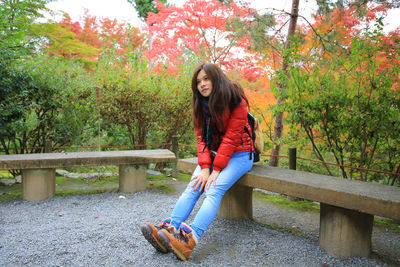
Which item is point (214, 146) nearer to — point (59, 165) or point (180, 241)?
point (180, 241)

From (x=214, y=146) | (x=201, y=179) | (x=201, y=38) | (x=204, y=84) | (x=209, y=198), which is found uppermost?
(x=201, y=38)

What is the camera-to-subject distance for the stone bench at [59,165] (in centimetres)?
367

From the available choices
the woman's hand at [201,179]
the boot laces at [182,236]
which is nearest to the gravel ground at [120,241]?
the boot laces at [182,236]

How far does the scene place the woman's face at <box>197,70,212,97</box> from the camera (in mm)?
2635

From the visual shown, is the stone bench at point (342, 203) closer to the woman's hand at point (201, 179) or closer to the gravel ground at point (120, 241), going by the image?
the gravel ground at point (120, 241)

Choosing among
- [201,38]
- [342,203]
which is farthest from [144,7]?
[342,203]

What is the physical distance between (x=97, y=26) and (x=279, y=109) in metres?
11.7

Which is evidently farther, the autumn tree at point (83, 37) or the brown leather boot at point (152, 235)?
the autumn tree at point (83, 37)

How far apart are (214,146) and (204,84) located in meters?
0.58

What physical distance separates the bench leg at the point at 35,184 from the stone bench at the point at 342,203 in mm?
2589

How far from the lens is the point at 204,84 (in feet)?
8.65

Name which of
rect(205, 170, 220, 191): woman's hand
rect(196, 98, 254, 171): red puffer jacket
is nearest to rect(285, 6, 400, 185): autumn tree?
rect(196, 98, 254, 171): red puffer jacket

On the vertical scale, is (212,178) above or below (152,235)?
above

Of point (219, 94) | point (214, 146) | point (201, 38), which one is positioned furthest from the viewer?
point (201, 38)
